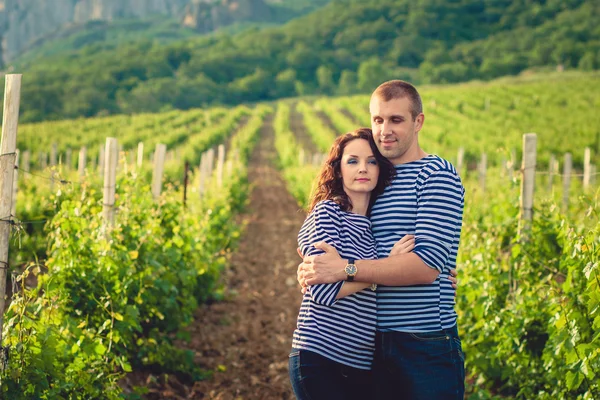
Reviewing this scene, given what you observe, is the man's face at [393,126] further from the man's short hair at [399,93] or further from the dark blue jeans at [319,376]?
the dark blue jeans at [319,376]

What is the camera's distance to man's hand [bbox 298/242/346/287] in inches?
104

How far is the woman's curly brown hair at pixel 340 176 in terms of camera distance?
9.39 ft

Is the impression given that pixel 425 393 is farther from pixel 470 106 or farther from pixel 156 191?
pixel 470 106

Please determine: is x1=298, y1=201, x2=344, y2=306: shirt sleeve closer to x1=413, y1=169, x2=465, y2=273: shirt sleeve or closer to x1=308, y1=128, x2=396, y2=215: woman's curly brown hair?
x1=308, y1=128, x2=396, y2=215: woman's curly brown hair

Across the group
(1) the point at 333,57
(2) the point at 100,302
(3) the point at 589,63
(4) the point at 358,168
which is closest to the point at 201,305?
(2) the point at 100,302

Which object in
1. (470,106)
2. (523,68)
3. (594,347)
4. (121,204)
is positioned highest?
(523,68)

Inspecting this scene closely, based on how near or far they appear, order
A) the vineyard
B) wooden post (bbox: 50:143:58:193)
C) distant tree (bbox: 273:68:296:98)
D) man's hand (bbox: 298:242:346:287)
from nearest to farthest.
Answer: man's hand (bbox: 298:242:346:287) → the vineyard → wooden post (bbox: 50:143:58:193) → distant tree (bbox: 273:68:296:98)

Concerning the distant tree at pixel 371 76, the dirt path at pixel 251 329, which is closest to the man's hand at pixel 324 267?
the dirt path at pixel 251 329

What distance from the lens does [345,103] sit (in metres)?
75.8

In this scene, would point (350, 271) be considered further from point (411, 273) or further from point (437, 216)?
point (437, 216)

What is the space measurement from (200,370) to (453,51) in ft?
418

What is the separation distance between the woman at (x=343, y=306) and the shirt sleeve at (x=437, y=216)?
0.06m

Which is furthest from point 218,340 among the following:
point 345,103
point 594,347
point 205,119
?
point 345,103

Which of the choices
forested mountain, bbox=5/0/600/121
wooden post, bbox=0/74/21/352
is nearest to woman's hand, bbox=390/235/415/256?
wooden post, bbox=0/74/21/352
